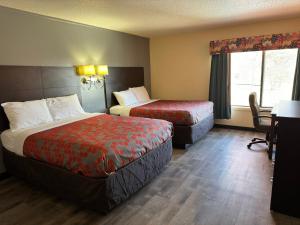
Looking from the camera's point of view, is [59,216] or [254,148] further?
[254,148]

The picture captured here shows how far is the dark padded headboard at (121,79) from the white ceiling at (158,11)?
0.96 metres

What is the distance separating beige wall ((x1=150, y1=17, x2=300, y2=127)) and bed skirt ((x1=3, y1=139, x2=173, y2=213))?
2.82 metres

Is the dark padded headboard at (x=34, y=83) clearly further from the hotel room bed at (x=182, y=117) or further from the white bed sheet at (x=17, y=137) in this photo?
the hotel room bed at (x=182, y=117)

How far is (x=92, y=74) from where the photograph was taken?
3.97 metres

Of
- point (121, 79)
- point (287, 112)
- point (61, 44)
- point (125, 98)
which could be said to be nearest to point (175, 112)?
point (125, 98)

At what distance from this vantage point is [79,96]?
393 cm

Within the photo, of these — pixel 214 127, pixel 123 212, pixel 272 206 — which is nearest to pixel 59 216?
pixel 123 212

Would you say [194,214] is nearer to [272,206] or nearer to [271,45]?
[272,206]

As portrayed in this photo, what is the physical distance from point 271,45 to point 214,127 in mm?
2121

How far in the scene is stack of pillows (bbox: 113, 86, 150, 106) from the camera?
15.1ft

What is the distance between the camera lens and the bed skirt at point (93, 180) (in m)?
2.01

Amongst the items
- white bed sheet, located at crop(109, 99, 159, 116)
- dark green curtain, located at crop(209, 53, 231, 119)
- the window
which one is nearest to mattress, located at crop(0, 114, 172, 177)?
white bed sheet, located at crop(109, 99, 159, 116)

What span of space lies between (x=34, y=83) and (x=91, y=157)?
194cm

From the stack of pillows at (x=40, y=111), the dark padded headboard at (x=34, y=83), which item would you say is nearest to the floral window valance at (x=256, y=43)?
the dark padded headboard at (x=34, y=83)
